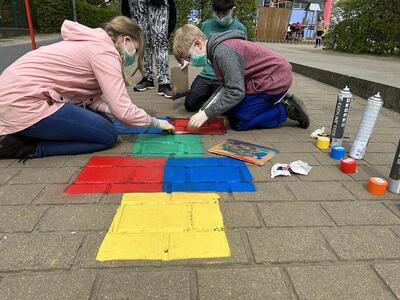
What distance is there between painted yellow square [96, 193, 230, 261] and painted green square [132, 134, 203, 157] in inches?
26.6

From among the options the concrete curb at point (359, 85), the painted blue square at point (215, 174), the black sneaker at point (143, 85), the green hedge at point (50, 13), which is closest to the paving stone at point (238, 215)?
the painted blue square at point (215, 174)

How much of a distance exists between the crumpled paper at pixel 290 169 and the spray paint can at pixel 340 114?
21.4 inches

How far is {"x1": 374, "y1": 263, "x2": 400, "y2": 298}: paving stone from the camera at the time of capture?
1.36 meters

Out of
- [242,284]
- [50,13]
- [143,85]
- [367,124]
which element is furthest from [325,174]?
[50,13]

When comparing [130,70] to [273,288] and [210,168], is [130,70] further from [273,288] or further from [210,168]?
[273,288]

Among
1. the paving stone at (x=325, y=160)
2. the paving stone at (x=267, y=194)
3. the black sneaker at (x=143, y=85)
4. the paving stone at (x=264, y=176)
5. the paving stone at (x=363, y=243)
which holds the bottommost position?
the black sneaker at (x=143, y=85)

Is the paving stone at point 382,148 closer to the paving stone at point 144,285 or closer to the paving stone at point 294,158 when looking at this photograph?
the paving stone at point 294,158

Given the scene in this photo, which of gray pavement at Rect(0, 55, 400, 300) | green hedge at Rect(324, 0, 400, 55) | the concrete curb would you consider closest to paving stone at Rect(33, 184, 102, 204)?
gray pavement at Rect(0, 55, 400, 300)

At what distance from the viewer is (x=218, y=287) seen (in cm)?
134

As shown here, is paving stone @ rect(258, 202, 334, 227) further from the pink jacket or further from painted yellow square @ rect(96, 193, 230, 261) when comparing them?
the pink jacket

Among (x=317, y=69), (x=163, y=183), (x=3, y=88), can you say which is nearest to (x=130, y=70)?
(x=317, y=69)

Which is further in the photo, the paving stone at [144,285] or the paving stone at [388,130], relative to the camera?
the paving stone at [388,130]

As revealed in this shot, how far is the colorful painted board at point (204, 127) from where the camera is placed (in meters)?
3.18

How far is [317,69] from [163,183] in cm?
516
